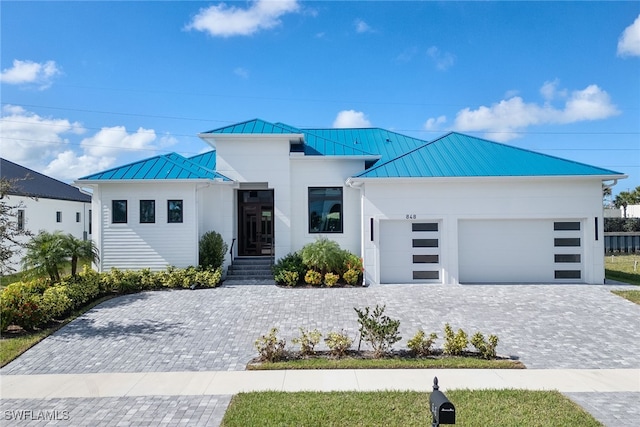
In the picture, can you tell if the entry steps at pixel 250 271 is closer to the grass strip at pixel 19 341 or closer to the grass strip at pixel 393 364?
the grass strip at pixel 19 341

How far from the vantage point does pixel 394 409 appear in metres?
5.50

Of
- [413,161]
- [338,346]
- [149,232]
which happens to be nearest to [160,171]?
[149,232]

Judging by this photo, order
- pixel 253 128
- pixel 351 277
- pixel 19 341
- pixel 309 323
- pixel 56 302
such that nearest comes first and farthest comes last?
pixel 19 341
pixel 309 323
pixel 56 302
pixel 351 277
pixel 253 128

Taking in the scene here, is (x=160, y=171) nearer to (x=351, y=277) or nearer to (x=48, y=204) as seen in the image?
(x=351, y=277)

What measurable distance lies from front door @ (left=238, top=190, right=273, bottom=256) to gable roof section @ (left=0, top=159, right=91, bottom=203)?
13.7 metres

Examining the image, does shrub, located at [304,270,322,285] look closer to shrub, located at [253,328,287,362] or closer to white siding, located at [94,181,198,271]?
white siding, located at [94,181,198,271]

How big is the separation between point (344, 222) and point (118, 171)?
9503 millimetres

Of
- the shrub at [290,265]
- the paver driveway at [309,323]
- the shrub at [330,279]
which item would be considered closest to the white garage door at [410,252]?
the paver driveway at [309,323]

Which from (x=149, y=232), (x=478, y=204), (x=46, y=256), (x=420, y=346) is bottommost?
(x=420, y=346)

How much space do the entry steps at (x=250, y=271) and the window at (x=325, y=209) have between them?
2548mm

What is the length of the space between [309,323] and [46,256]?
8.73 meters

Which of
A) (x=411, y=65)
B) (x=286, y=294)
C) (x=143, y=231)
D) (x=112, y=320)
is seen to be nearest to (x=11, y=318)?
(x=112, y=320)

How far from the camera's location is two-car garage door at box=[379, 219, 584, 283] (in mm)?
14945

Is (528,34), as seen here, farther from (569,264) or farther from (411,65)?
(569,264)
